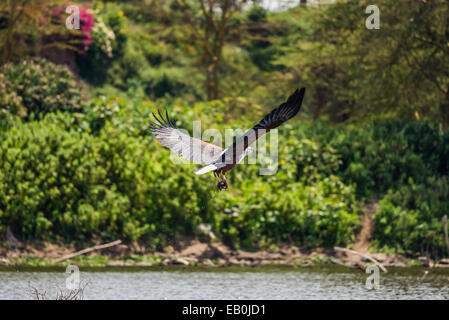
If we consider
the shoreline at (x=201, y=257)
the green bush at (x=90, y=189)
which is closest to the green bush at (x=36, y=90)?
the green bush at (x=90, y=189)

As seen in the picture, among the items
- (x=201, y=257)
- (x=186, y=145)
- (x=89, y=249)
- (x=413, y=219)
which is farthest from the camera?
(x=413, y=219)

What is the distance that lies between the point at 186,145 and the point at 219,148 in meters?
0.54

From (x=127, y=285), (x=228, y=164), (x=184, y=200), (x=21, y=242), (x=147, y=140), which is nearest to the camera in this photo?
(x=228, y=164)

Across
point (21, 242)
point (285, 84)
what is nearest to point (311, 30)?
point (285, 84)

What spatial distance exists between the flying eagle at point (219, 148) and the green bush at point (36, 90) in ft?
32.2

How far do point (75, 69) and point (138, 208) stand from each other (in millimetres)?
12802

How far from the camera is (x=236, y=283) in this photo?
16.3 m

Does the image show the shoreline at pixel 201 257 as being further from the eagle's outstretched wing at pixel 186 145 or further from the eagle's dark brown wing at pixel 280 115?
the eagle's dark brown wing at pixel 280 115

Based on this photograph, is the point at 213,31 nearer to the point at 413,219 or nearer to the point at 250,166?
the point at 250,166

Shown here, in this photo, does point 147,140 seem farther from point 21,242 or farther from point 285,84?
point 285,84

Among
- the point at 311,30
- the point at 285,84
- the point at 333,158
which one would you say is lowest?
the point at 333,158

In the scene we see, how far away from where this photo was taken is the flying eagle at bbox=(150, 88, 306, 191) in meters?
9.99

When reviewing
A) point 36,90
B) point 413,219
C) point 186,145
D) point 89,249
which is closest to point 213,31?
point 36,90

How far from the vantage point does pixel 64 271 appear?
17062 millimetres
